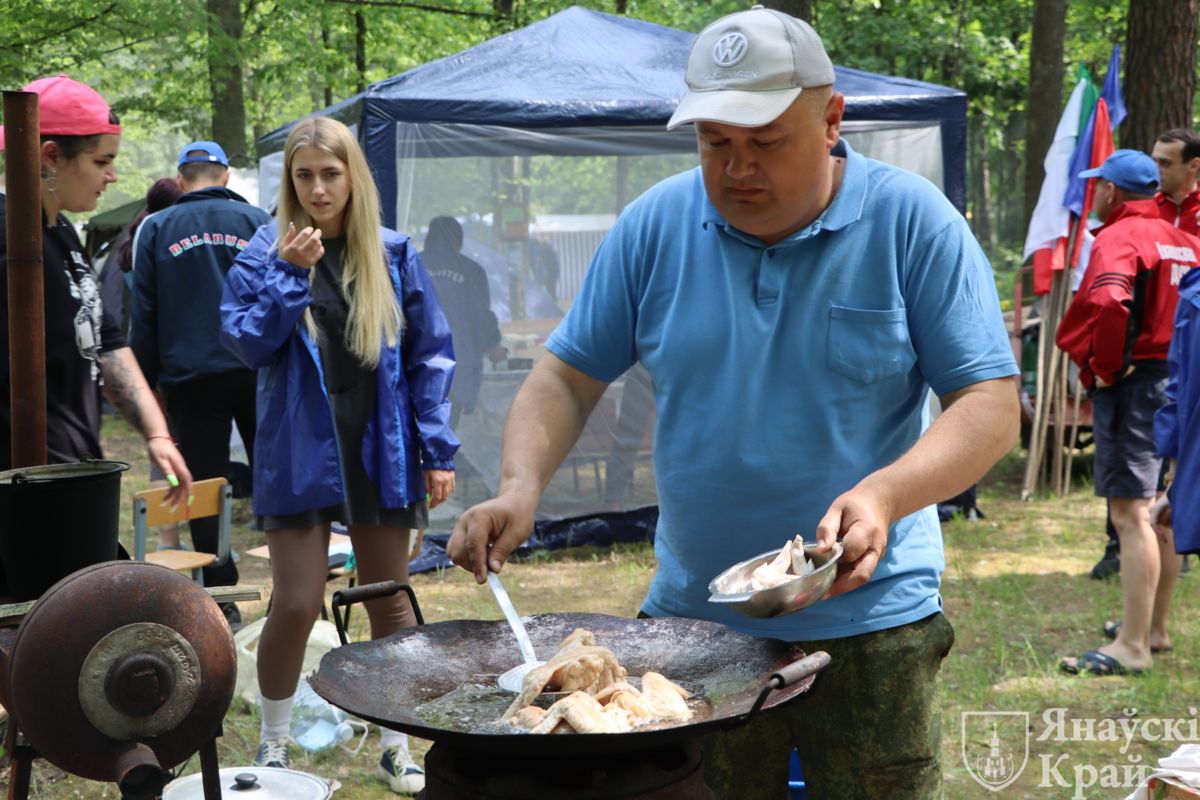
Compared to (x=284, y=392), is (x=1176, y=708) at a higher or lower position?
lower

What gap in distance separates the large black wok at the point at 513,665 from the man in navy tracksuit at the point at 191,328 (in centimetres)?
372

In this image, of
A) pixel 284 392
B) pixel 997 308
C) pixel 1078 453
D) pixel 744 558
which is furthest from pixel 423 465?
pixel 1078 453

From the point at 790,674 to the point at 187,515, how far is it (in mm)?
3642

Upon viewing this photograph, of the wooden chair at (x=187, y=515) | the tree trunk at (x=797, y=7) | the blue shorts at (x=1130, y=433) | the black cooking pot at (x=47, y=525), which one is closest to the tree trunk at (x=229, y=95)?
the tree trunk at (x=797, y=7)

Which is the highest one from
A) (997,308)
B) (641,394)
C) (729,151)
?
(729,151)

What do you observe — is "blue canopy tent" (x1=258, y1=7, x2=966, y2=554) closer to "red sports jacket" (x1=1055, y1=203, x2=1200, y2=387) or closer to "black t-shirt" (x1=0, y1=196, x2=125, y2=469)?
"red sports jacket" (x1=1055, y1=203, x2=1200, y2=387)

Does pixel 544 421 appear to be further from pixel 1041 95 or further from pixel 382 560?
pixel 1041 95

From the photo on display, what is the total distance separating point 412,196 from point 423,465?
10.3ft

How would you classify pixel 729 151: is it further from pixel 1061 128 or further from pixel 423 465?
pixel 1061 128

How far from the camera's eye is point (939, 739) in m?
2.31

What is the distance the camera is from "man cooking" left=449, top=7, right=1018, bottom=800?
2070mm

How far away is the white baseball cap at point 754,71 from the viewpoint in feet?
6.56

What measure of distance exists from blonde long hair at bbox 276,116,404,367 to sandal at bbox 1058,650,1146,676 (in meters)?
3.14

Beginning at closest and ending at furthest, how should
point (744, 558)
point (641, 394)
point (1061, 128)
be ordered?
point (744, 558)
point (641, 394)
point (1061, 128)
